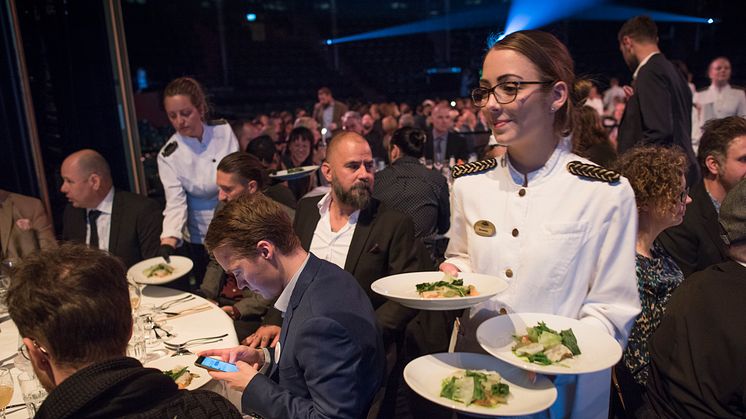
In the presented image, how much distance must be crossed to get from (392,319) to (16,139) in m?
3.65

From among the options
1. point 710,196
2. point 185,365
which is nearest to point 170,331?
point 185,365

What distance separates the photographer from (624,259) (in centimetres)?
143

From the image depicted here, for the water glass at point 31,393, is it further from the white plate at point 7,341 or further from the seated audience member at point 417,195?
the seated audience member at point 417,195

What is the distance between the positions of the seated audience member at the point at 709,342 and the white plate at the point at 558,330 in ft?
1.48

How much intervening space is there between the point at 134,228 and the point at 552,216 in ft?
9.18

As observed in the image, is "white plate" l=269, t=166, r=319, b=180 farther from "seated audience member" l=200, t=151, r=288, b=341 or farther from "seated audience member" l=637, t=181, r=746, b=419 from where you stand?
"seated audience member" l=637, t=181, r=746, b=419

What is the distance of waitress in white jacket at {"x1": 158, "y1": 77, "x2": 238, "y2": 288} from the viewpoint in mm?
3727

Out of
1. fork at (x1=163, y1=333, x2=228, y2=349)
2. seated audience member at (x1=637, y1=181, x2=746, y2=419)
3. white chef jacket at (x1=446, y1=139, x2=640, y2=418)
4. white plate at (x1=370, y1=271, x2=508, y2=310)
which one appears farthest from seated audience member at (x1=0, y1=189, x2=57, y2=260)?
seated audience member at (x1=637, y1=181, x2=746, y2=419)

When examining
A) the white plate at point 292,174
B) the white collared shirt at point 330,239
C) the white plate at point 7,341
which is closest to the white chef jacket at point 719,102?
the white plate at point 292,174

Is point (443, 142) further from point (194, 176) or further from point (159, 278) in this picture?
point (159, 278)

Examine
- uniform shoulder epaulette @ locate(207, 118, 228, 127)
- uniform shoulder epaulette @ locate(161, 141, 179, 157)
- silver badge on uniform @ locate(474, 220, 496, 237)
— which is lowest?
silver badge on uniform @ locate(474, 220, 496, 237)

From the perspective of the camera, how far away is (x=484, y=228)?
5.28 feet

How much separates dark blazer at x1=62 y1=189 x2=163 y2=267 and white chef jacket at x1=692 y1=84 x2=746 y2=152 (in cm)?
582

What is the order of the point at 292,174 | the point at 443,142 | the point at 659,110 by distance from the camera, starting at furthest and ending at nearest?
the point at 443,142 < the point at 292,174 < the point at 659,110
